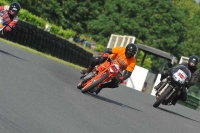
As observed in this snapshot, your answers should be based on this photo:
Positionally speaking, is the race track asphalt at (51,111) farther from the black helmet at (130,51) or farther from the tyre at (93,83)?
the black helmet at (130,51)

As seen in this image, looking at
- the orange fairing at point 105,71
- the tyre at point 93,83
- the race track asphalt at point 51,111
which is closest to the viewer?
the race track asphalt at point 51,111

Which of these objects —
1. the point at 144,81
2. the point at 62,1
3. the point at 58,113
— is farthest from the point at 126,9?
the point at 58,113

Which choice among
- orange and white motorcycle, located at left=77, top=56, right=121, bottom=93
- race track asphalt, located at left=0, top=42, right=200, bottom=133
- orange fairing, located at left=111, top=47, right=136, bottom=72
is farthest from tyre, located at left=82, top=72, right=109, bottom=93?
orange fairing, located at left=111, top=47, right=136, bottom=72

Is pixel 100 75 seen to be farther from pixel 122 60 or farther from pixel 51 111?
pixel 51 111

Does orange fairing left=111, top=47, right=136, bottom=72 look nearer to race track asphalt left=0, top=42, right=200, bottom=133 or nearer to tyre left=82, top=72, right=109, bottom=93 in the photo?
tyre left=82, top=72, right=109, bottom=93

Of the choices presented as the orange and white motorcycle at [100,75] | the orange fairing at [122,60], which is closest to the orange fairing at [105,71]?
the orange and white motorcycle at [100,75]

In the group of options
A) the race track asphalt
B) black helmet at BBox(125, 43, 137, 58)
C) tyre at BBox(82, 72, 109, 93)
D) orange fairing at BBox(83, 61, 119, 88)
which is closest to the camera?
the race track asphalt

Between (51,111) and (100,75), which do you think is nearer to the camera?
(51,111)

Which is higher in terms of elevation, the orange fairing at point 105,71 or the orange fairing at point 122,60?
the orange fairing at point 122,60

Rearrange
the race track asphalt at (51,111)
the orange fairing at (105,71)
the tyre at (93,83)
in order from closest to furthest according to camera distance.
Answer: the race track asphalt at (51,111) < the tyre at (93,83) < the orange fairing at (105,71)

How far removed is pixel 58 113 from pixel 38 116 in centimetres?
99

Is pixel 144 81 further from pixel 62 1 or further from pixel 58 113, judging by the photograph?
pixel 62 1

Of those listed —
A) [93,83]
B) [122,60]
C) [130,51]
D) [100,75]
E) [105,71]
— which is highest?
[130,51]

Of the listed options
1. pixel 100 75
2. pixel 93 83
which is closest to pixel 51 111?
pixel 93 83
